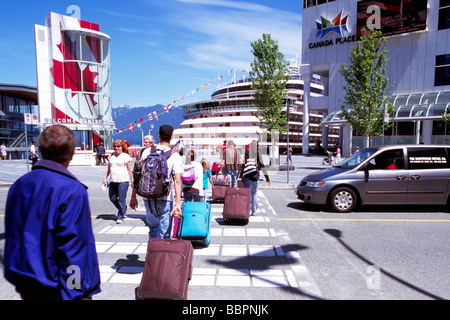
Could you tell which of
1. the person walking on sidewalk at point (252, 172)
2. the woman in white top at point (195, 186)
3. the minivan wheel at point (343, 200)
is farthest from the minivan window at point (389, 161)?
the woman in white top at point (195, 186)

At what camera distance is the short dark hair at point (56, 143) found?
6.21ft

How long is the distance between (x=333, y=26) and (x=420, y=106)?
16935mm

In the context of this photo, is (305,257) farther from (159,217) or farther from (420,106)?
(420,106)

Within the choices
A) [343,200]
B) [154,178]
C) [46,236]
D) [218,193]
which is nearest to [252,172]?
[218,193]

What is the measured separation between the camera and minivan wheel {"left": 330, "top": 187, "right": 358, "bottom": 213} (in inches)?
314

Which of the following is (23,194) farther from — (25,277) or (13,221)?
(25,277)

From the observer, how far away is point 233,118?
61031 mm

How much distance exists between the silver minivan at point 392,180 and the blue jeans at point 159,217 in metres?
5.24

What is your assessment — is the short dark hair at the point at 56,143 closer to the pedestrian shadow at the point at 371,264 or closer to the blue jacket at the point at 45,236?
the blue jacket at the point at 45,236

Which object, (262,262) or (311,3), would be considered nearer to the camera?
(262,262)

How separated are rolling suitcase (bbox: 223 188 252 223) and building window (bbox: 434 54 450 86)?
115 feet

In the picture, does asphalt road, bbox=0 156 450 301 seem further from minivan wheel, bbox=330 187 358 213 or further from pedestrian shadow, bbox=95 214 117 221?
minivan wheel, bbox=330 187 358 213

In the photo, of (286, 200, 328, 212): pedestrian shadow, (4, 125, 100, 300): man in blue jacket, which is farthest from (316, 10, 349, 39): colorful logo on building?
(4, 125, 100, 300): man in blue jacket
